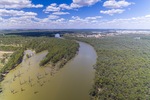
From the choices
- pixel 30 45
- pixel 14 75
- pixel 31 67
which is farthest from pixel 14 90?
pixel 30 45

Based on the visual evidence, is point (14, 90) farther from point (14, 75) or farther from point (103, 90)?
point (103, 90)

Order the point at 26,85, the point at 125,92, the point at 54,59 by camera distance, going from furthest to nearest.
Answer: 1. the point at 54,59
2. the point at 26,85
3. the point at 125,92

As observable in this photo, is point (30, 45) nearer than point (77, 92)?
No

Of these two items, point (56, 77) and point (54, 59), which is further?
point (54, 59)

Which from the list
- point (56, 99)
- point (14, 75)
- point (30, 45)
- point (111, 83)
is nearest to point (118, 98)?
point (111, 83)

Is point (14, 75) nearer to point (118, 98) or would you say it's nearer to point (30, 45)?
point (118, 98)

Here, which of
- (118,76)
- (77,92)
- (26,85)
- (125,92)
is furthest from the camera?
(118,76)
